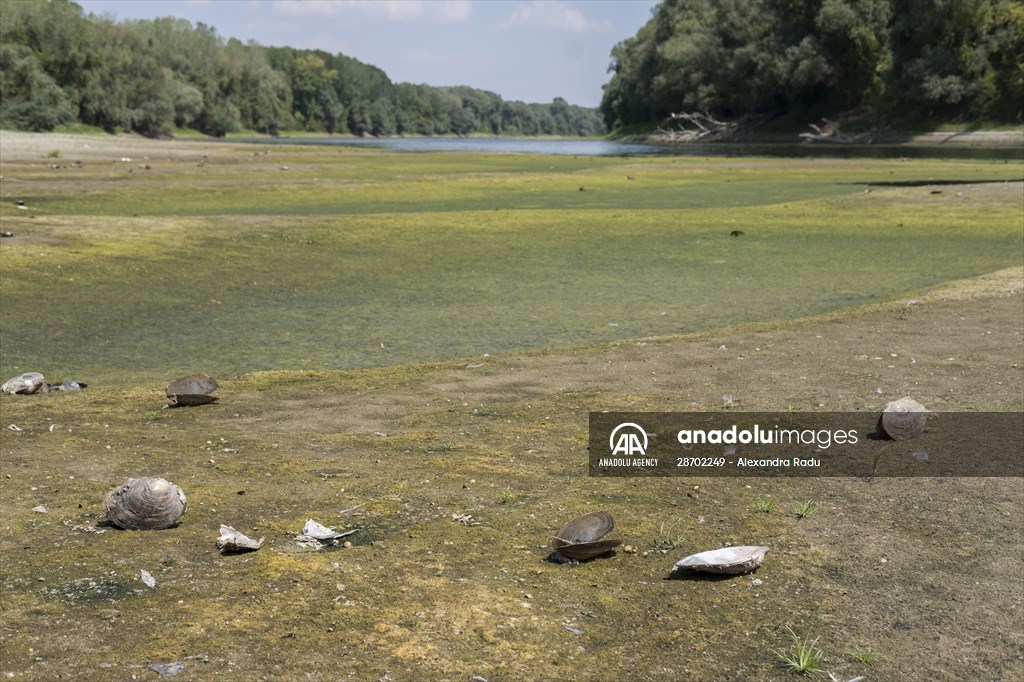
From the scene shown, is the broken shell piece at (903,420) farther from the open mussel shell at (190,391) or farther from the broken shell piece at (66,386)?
the broken shell piece at (66,386)

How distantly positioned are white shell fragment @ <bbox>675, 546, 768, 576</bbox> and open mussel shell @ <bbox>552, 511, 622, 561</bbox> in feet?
1.40

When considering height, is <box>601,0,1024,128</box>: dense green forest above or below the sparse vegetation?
above

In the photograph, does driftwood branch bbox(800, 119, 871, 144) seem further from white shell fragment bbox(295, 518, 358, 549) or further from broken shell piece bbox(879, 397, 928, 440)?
white shell fragment bbox(295, 518, 358, 549)

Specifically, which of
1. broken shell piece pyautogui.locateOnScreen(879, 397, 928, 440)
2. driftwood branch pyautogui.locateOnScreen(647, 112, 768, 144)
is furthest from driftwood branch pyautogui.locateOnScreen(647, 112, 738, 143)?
broken shell piece pyautogui.locateOnScreen(879, 397, 928, 440)

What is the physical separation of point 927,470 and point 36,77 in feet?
374

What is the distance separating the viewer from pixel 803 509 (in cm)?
618

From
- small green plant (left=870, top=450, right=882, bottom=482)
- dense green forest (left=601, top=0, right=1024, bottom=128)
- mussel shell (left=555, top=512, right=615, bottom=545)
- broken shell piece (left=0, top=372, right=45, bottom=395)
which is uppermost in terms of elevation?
dense green forest (left=601, top=0, right=1024, bottom=128)

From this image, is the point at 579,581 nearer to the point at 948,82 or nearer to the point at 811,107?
the point at 948,82

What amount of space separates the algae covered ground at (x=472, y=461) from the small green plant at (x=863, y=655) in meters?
0.05

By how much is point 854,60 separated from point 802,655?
10258 centimetres

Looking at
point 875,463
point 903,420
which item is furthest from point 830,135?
point 875,463

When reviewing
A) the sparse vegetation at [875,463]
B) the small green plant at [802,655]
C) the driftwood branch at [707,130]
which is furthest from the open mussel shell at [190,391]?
the driftwood branch at [707,130]

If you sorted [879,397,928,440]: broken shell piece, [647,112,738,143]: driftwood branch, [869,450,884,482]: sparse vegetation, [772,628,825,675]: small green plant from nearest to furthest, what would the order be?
[772,628,825,675]: small green plant
[869,450,884,482]: sparse vegetation
[879,397,928,440]: broken shell piece
[647,112,738,143]: driftwood branch

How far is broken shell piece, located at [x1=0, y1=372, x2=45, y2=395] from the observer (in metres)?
9.67
